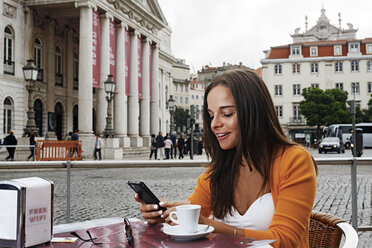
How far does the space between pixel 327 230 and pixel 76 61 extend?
3759 cm

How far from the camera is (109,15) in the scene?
33.0 m

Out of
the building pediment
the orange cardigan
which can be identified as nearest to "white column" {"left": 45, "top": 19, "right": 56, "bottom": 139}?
the orange cardigan

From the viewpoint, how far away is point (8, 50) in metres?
28.8

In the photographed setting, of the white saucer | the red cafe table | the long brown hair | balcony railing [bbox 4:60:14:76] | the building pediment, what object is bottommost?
the red cafe table

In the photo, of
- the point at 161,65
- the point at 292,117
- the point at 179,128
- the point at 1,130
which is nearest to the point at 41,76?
the point at 1,130

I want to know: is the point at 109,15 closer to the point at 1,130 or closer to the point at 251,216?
the point at 1,130

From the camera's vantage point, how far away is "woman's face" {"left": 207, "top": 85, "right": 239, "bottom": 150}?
2355mm

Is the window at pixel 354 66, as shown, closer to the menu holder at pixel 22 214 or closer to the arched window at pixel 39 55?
the arched window at pixel 39 55

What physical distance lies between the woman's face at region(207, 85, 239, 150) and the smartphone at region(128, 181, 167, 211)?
1.64ft

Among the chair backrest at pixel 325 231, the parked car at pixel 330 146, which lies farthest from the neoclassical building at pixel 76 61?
the chair backrest at pixel 325 231

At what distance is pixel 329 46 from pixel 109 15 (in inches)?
1867

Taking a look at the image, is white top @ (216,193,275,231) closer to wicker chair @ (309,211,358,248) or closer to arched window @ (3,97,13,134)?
wicker chair @ (309,211,358,248)

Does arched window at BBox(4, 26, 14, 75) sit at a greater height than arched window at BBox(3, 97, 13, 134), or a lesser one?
greater

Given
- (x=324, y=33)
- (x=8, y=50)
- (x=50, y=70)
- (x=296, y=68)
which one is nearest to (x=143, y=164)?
(x=8, y=50)
